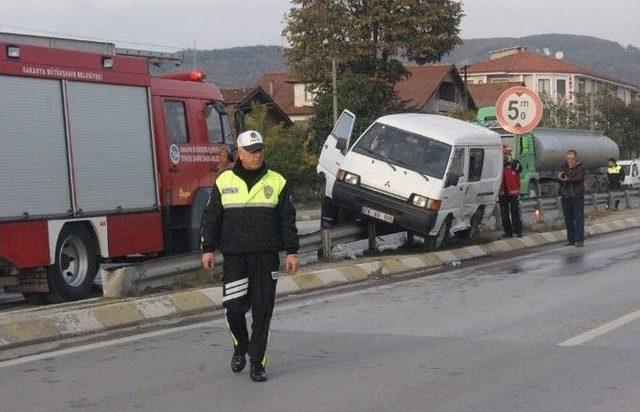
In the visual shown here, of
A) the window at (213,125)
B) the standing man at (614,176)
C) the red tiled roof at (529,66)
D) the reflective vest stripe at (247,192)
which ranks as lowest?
the standing man at (614,176)

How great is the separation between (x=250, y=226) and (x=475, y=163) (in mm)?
10297

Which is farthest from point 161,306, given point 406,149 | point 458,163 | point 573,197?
point 573,197

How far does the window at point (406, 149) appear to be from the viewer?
16.2 metres

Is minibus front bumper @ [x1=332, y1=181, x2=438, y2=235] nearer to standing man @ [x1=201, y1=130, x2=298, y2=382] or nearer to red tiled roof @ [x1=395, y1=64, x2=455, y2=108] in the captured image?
standing man @ [x1=201, y1=130, x2=298, y2=382]

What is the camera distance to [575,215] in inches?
742

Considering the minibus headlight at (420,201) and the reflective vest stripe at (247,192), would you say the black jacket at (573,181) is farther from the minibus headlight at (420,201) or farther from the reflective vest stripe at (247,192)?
the reflective vest stripe at (247,192)

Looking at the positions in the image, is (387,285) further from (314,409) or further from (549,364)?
(314,409)

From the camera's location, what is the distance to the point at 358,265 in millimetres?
14539

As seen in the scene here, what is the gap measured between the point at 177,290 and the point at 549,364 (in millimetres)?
5539

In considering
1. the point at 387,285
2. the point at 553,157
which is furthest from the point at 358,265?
the point at 553,157

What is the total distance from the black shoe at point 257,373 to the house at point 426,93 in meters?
61.2

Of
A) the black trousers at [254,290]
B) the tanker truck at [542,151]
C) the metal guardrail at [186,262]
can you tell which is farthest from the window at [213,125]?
the tanker truck at [542,151]

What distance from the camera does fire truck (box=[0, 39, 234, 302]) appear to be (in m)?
11.6

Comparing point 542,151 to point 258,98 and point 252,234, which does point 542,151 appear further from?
point 252,234
